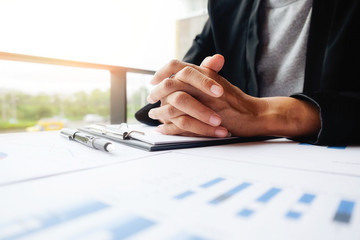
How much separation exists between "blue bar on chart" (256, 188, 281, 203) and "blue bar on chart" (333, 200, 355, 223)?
41 millimetres

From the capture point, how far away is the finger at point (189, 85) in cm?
40

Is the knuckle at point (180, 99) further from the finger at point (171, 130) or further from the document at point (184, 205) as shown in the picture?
the document at point (184, 205)

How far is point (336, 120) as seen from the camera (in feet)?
1.37

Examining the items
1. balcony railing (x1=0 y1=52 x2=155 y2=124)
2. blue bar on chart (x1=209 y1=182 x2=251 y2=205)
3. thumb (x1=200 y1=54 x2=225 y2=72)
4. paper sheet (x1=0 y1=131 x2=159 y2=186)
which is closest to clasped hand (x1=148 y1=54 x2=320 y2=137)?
thumb (x1=200 y1=54 x2=225 y2=72)

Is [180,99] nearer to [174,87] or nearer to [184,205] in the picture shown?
[174,87]

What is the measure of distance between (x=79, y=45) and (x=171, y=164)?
5.77ft

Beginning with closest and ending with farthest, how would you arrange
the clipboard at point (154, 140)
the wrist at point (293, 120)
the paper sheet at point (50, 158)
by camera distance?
the paper sheet at point (50, 158), the clipboard at point (154, 140), the wrist at point (293, 120)

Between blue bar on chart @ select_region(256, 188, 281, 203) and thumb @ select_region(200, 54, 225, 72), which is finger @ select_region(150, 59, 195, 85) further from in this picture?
blue bar on chart @ select_region(256, 188, 281, 203)

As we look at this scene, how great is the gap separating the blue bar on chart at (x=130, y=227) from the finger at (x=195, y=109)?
0.96 feet

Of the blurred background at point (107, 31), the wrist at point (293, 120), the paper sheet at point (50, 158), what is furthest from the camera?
the blurred background at point (107, 31)

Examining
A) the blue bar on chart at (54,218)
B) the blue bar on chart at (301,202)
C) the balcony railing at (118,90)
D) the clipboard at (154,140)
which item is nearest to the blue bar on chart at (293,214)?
the blue bar on chart at (301,202)

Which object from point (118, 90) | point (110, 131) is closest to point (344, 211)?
point (110, 131)

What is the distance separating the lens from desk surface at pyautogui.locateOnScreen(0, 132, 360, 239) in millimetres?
127

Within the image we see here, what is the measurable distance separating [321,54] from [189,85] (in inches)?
18.2
